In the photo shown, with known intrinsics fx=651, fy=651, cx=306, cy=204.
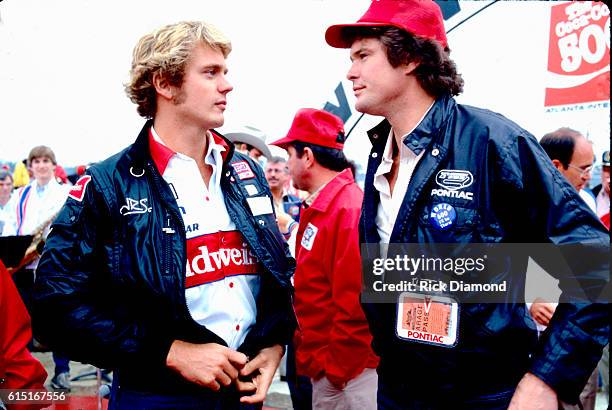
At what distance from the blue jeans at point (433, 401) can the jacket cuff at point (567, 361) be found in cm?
18

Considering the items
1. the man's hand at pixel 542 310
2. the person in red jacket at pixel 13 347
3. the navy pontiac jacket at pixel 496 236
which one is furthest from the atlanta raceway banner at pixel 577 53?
the person in red jacket at pixel 13 347

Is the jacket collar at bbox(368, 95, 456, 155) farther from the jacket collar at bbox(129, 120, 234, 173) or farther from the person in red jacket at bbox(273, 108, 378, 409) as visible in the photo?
the person in red jacket at bbox(273, 108, 378, 409)

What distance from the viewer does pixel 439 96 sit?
2086 mm

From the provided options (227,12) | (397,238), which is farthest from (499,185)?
(227,12)

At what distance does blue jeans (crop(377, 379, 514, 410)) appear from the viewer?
1788 millimetres

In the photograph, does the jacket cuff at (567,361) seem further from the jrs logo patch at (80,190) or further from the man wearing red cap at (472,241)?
the jrs logo patch at (80,190)

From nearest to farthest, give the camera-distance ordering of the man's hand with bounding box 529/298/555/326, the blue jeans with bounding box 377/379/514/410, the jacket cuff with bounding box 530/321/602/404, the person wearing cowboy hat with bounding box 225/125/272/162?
the jacket cuff with bounding box 530/321/602/404
the blue jeans with bounding box 377/379/514/410
the man's hand with bounding box 529/298/555/326
the person wearing cowboy hat with bounding box 225/125/272/162

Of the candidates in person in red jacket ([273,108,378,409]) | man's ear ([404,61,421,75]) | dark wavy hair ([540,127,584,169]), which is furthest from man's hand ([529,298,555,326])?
man's ear ([404,61,421,75])

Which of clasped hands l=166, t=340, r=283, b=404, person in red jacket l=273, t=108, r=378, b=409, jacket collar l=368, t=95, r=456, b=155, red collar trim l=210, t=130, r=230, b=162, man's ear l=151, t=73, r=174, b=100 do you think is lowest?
person in red jacket l=273, t=108, r=378, b=409

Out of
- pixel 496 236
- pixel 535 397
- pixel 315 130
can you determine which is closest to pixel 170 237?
pixel 496 236

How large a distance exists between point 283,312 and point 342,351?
1.00m

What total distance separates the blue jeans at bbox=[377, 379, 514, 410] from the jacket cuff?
0.18 m

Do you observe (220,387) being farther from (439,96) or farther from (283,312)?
(439,96)

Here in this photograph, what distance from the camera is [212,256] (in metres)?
2.05
